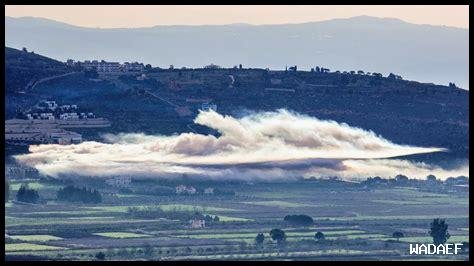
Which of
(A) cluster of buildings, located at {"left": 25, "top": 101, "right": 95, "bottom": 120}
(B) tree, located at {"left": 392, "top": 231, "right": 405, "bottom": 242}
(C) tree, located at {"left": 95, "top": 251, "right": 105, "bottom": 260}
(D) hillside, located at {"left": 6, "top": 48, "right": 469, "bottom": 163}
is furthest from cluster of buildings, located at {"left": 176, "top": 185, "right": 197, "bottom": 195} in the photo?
(C) tree, located at {"left": 95, "top": 251, "right": 105, "bottom": 260}

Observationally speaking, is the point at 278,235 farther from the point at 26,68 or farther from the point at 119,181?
the point at 26,68

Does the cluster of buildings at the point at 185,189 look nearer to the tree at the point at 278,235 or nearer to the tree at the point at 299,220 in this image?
the tree at the point at 299,220

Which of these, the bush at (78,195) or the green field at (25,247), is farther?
the bush at (78,195)

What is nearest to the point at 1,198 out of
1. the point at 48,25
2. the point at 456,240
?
the point at 456,240

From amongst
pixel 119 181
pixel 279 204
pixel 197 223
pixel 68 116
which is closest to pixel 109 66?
pixel 68 116

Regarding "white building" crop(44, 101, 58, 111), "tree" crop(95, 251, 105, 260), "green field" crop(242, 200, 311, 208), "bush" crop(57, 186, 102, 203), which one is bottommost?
"tree" crop(95, 251, 105, 260)

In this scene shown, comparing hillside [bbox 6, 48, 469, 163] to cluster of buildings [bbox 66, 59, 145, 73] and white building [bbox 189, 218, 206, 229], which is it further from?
white building [bbox 189, 218, 206, 229]

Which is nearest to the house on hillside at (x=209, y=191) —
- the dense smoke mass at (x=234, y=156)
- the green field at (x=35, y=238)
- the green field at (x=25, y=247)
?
the dense smoke mass at (x=234, y=156)
